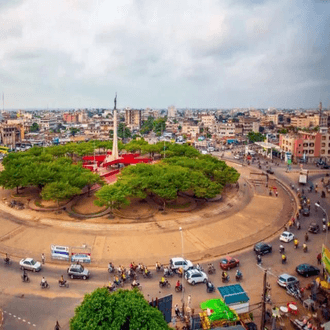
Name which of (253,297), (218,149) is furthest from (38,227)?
(218,149)

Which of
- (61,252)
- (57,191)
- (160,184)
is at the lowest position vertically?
(61,252)

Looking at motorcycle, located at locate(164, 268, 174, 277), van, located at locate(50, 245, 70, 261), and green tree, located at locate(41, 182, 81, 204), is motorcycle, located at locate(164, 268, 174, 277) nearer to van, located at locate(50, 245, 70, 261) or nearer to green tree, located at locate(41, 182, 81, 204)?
van, located at locate(50, 245, 70, 261)

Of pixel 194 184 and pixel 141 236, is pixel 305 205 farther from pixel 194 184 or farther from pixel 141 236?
pixel 141 236

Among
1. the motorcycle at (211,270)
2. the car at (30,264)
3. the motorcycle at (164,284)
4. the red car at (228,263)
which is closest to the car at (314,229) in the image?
the red car at (228,263)

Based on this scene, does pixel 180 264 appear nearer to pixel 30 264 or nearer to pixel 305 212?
pixel 30 264

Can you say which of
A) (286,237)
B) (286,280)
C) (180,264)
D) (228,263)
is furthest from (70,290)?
(286,237)

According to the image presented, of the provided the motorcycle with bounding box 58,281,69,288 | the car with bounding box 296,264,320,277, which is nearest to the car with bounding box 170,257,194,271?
the motorcycle with bounding box 58,281,69,288

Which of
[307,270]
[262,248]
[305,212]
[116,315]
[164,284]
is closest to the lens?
[116,315]
